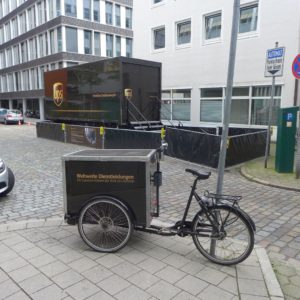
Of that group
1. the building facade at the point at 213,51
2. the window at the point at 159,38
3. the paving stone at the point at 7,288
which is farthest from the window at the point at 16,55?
the paving stone at the point at 7,288

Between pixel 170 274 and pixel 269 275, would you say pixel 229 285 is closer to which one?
pixel 269 275

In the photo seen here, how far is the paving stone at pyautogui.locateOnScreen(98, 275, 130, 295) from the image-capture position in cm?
319

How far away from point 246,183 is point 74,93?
10029 millimetres

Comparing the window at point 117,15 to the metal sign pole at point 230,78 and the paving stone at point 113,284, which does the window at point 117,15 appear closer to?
the metal sign pole at point 230,78

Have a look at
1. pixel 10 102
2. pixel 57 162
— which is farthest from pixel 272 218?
pixel 10 102

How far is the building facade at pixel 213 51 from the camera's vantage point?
1424 cm

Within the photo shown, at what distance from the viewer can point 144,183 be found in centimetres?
384

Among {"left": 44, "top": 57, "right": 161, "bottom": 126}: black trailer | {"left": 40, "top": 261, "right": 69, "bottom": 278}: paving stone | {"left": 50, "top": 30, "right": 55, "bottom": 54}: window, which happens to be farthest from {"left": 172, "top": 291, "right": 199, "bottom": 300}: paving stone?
{"left": 50, "top": 30, "right": 55, "bottom": 54}: window

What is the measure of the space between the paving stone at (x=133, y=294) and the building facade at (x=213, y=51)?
41.0 ft

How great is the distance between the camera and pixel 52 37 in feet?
115

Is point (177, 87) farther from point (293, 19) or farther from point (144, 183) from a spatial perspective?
point (144, 183)

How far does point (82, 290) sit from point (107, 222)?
0.99m

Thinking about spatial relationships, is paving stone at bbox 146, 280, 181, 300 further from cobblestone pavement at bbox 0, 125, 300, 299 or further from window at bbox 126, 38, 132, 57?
window at bbox 126, 38, 132, 57

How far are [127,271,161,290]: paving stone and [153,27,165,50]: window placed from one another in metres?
17.9
